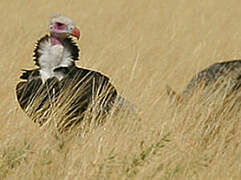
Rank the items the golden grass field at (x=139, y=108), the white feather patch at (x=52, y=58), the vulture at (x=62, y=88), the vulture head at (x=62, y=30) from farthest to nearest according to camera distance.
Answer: the vulture head at (x=62, y=30)
the white feather patch at (x=52, y=58)
the vulture at (x=62, y=88)
the golden grass field at (x=139, y=108)

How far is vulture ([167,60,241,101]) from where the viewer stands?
6129 mm

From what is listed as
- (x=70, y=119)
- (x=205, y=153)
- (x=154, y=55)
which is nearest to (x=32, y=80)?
(x=70, y=119)

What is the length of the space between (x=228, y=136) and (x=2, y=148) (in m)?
1.67

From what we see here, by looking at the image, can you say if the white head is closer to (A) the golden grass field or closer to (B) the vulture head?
(B) the vulture head

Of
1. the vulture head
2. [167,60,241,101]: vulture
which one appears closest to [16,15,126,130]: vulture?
the vulture head

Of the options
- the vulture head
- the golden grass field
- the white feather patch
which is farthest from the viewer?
the vulture head

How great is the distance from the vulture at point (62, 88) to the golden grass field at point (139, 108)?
0.16 m

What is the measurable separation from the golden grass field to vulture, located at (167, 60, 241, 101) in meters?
0.24

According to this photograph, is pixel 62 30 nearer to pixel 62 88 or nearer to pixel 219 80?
pixel 62 88

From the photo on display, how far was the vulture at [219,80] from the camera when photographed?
20.1 feet

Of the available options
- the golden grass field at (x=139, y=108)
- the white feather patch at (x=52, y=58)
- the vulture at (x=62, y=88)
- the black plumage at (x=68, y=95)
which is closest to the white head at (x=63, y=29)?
the vulture at (x=62, y=88)

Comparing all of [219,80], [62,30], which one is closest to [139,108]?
[219,80]

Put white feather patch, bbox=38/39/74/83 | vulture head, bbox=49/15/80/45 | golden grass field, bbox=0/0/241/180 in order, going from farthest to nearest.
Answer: vulture head, bbox=49/15/80/45
white feather patch, bbox=38/39/74/83
golden grass field, bbox=0/0/241/180

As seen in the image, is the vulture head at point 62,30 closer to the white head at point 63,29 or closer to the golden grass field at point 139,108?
the white head at point 63,29
